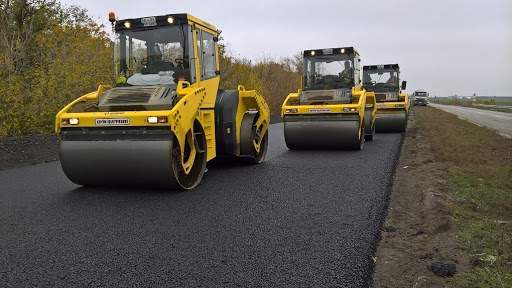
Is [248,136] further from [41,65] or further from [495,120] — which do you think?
[495,120]

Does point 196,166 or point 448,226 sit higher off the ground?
point 196,166

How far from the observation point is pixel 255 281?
116 inches

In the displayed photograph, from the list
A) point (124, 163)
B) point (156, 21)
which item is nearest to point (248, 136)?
point (156, 21)

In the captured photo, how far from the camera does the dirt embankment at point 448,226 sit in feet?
10.1

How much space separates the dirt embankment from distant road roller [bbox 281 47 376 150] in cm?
157

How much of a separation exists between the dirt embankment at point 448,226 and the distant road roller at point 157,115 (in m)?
2.53

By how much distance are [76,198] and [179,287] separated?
291 centimetres

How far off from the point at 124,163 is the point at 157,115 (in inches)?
27.4

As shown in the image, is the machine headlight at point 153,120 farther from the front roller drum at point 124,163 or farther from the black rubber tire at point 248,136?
the black rubber tire at point 248,136

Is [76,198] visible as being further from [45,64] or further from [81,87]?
[45,64]

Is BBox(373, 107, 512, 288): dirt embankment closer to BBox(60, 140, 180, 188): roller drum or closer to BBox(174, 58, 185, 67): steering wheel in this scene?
BBox(60, 140, 180, 188): roller drum

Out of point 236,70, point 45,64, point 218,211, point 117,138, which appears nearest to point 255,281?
point 218,211

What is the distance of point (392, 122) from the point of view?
13844 mm

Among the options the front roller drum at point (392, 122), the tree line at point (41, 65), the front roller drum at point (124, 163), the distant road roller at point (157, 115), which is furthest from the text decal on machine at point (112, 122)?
the front roller drum at point (392, 122)
